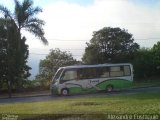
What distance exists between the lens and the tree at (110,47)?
216 feet

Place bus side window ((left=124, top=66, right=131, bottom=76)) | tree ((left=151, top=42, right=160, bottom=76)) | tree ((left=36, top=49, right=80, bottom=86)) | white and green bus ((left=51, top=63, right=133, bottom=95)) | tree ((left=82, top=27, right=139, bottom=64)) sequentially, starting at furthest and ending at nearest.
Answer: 1. tree ((left=82, top=27, right=139, bottom=64))
2. tree ((left=151, top=42, right=160, bottom=76))
3. tree ((left=36, top=49, right=80, bottom=86))
4. bus side window ((left=124, top=66, right=131, bottom=76))
5. white and green bus ((left=51, top=63, right=133, bottom=95))

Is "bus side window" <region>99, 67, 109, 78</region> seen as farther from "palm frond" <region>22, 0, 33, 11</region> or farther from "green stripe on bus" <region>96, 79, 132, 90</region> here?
"palm frond" <region>22, 0, 33, 11</region>

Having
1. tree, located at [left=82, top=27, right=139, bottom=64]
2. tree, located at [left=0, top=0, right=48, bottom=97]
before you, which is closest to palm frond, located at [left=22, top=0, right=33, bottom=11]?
tree, located at [left=0, top=0, right=48, bottom=97]

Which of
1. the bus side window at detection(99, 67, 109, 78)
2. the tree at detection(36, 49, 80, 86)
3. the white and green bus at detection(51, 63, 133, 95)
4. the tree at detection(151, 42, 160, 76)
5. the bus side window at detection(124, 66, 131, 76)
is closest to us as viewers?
the white and green bus at detection(51, 63, 133, 95)

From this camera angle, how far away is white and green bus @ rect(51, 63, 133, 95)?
3725 centimetres

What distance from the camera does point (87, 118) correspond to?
43.4 feet

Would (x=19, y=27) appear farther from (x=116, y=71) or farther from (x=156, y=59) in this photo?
(x=156, y=59)

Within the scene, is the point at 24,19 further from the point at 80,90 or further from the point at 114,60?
the point at 114,60

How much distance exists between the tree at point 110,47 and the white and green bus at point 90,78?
25735 mm

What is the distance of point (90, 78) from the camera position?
1494 inches

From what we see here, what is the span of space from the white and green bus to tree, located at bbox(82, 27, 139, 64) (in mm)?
25735

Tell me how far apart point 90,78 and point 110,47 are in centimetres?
2951

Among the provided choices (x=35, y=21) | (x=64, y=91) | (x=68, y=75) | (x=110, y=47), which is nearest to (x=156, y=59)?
(x=110, y=47)

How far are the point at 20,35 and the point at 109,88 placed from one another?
1377 cm
